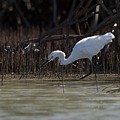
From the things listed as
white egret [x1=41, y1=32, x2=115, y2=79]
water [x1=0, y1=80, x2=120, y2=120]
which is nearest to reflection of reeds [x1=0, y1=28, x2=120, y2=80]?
white egret [x1=41, y1=32, x2=115, y2=79]

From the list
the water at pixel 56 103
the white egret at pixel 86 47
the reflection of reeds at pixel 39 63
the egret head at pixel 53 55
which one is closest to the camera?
the water at pixel 56 103

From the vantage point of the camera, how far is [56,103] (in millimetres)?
9336

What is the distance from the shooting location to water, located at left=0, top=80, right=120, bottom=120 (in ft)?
26.8

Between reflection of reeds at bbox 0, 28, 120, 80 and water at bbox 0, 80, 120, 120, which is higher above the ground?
reflection of reeds at bbox 0, 28, 120, 80

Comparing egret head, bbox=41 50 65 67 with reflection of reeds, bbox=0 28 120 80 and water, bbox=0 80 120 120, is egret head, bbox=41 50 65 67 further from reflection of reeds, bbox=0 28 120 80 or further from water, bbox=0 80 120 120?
water, bbox=0 80 120 120

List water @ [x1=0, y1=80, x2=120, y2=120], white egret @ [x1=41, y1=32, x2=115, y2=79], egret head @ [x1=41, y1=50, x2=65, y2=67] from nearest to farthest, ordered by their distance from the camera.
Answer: water @ [x1=0, y1=80, x2=120, y2=120], egret head @ [x1=41, y1=50, x2=65, y2=67], white egret @ [x1=41, y1=32, x2=115, y2=79]

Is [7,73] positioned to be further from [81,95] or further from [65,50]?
[81,95]

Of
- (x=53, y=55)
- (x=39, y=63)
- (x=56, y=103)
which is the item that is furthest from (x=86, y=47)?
(x=56, y=103)

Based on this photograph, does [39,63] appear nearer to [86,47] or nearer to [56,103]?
[86,47]

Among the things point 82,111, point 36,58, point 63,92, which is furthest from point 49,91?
point 36,58

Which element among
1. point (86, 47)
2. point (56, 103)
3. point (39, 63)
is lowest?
point (56, 103)

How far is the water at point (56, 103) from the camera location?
817 cm

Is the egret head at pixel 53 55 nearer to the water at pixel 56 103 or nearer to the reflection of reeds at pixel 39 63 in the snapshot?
the reflection of reeds at pixel 39 63

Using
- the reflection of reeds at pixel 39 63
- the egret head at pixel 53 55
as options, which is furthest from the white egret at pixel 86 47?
the reflection of reeds at pixel 39 63
